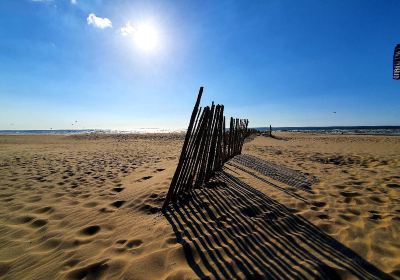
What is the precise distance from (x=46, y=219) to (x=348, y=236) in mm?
4575

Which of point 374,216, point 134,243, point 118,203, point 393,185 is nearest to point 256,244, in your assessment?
point 134,243

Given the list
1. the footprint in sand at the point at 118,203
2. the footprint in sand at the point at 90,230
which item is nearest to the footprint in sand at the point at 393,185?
the footprint in sand at the point at 118,203

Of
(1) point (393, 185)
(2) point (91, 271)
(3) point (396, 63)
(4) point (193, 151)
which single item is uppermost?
(3) point (396, 63)

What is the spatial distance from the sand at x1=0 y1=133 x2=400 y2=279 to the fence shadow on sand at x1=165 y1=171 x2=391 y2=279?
0.01 m

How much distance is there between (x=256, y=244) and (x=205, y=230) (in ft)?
2.38

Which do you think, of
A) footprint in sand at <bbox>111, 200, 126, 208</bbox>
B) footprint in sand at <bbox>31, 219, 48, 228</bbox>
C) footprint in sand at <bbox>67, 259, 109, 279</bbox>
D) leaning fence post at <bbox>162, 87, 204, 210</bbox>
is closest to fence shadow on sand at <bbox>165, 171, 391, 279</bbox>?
leaning fence post at <bbox>162, 87, 204, 210</bbox>

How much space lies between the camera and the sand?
7.87ft

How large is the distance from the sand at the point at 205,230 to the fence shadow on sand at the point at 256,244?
0.5 inches

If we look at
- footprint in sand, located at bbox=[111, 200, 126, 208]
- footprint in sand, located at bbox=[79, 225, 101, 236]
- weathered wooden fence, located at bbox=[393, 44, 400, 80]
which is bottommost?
footprint in sand, located at bbox=[79, 225, 101, 236]

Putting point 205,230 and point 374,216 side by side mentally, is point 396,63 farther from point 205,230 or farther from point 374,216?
point 205,230

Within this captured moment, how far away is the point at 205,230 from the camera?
3.15 m

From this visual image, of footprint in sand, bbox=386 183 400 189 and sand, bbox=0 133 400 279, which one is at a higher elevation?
footprint in sand, bbox=386 183 400 189

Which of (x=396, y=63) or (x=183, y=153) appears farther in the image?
(x=396, y=63)

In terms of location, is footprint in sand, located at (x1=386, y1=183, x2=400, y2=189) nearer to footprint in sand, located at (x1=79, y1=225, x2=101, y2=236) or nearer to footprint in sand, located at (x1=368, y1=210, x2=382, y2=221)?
footprint in sand, located at (x1=368, y1=210, x2=382, y2=221)
